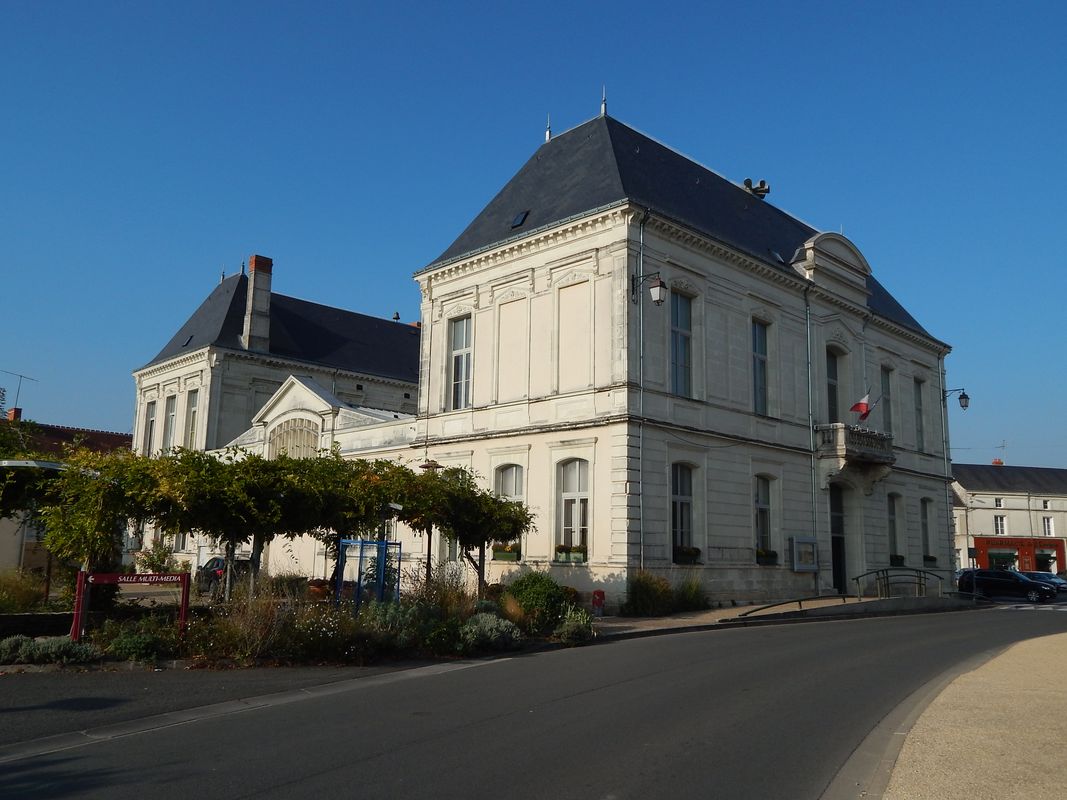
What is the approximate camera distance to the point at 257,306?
4103 centimetres

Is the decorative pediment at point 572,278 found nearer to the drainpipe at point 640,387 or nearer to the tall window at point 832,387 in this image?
the drainpipe at point 640,387

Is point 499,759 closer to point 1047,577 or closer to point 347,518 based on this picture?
point 347,518

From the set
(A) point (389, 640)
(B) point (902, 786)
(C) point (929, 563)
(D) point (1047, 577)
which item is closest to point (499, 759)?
(B) point (902, 786)

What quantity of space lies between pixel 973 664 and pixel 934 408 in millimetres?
24784

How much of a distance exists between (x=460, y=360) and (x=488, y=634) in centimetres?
1445

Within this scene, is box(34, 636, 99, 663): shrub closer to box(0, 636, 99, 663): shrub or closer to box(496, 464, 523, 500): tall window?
box(0, 636, 99, 663): shrub

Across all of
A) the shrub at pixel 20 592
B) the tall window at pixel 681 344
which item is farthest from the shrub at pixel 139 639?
the tall window at pixel 681 344

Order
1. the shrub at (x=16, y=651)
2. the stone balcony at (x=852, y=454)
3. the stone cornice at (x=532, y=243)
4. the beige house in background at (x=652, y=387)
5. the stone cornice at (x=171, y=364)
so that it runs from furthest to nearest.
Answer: the stone cornice at (x=171, y=364)
the stone balcony at (x=852, y=454)
the stone cornice at (x=532, y=243)
the beige house in background at (x=652, y=387)
the shrub at (x=16, y=651)

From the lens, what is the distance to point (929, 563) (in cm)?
3300

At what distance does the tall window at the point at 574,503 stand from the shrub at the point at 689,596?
261 centimetres

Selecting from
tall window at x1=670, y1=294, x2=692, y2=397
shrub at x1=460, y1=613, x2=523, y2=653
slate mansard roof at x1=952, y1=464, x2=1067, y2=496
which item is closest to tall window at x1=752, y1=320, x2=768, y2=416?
tall window at x1=670, y1=294, x2=692, y2=397

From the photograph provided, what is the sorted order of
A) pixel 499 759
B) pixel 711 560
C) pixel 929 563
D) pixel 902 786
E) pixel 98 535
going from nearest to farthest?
pixel 902 786 → pixel 499 759 → pixel 98 535 → pixel 711 560 → pixel 929 563

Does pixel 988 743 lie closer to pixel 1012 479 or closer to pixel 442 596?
pixel 442 596

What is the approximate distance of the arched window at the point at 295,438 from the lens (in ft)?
103
